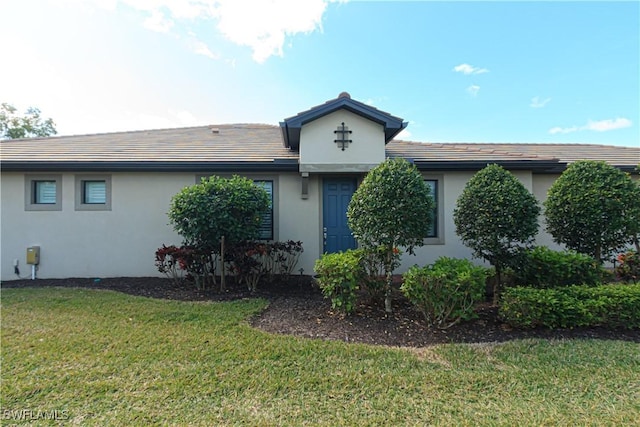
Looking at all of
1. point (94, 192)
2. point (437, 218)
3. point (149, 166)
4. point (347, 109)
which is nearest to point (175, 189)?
point (149, 166)

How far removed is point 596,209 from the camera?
5.00 meters

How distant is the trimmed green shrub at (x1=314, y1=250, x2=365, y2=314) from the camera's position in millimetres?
4242

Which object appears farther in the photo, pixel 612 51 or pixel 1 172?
pixel 612 51

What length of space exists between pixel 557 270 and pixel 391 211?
3357mm

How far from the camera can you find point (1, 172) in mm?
6707

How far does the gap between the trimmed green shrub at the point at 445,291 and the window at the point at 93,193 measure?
770 centimetres

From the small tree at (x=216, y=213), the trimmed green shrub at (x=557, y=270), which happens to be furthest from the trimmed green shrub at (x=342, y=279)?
the trimmed green shrub at (x=557, y=270)

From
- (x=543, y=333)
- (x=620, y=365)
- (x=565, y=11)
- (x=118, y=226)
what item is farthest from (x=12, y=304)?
(x=565, y=11)

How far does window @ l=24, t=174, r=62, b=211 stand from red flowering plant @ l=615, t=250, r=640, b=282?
13.6 meters

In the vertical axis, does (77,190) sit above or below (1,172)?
below

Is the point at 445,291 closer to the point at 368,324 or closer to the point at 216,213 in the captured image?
the point at 368,324

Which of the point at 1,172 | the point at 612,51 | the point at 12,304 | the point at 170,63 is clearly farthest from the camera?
the point at 170,63

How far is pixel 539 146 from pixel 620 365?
10.6 metres

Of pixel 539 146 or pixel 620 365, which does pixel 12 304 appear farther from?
pixel 539 146
